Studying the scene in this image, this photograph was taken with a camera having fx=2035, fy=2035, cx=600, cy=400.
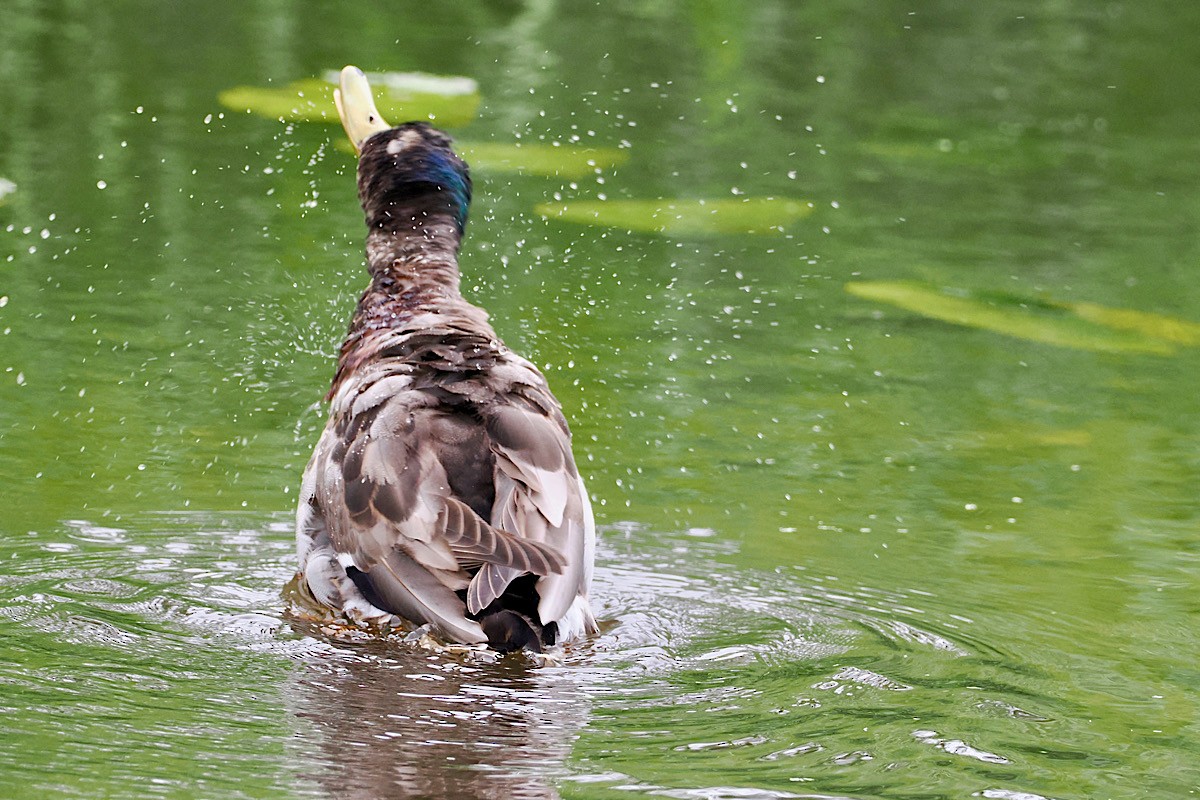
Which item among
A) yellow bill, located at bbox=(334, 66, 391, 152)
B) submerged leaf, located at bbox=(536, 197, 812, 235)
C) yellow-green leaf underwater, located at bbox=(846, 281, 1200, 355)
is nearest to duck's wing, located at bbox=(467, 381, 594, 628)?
yellow bill, located at bbox=(334, 66, 391, 152)

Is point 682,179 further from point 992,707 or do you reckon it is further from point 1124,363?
point 992,707

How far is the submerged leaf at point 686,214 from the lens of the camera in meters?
9.37

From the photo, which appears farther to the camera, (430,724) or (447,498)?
(447,498)

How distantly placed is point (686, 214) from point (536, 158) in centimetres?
95

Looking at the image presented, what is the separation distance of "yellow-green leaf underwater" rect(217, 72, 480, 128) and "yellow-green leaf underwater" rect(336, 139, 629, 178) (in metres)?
0.45

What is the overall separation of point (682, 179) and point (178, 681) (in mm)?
6052

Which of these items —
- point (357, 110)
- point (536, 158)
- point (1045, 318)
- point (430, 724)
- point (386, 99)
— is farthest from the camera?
point (386, 99)

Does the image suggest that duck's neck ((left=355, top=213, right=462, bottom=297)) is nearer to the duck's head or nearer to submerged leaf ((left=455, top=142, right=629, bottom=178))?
the duck's head

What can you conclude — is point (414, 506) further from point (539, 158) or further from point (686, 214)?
point (539, 158)

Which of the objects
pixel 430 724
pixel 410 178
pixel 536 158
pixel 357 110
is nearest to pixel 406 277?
pixel 410 178

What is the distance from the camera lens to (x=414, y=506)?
4926 mm

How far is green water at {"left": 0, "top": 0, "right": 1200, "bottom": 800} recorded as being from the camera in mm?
4348

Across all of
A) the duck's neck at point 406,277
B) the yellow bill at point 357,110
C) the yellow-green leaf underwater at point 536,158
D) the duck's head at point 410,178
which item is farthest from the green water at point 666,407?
the yellow bill at point 357,110

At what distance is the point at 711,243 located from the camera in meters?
9.27
